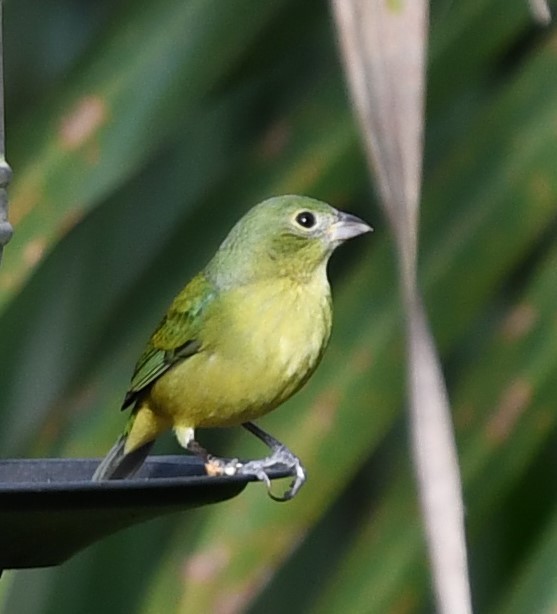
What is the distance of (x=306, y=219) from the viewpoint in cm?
213

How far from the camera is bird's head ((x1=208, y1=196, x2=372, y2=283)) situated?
6.95 feet

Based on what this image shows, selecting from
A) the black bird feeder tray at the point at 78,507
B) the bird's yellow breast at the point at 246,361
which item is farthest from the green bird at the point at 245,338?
the black bird feeder tray at the point at 78,507

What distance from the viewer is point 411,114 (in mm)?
752

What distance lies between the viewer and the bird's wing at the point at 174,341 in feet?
6.38

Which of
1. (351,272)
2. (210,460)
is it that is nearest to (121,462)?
(210,460)

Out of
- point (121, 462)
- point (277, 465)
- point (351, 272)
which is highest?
point (351, 272)

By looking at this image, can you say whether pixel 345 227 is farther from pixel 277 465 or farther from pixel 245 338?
pixel 277 465

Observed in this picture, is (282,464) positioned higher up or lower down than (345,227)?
lower down

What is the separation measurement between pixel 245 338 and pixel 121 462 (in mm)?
237

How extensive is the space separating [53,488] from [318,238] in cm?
111

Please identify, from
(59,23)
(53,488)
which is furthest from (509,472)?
(59,23)

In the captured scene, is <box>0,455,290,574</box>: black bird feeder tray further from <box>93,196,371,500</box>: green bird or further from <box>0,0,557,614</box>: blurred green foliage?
<box>0,0,557,614</box>: blurred green foliage

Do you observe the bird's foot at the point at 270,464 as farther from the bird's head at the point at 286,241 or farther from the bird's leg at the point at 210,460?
the bird's head at the point at 286,241

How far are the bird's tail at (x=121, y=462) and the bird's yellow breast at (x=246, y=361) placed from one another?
0.23 ft
